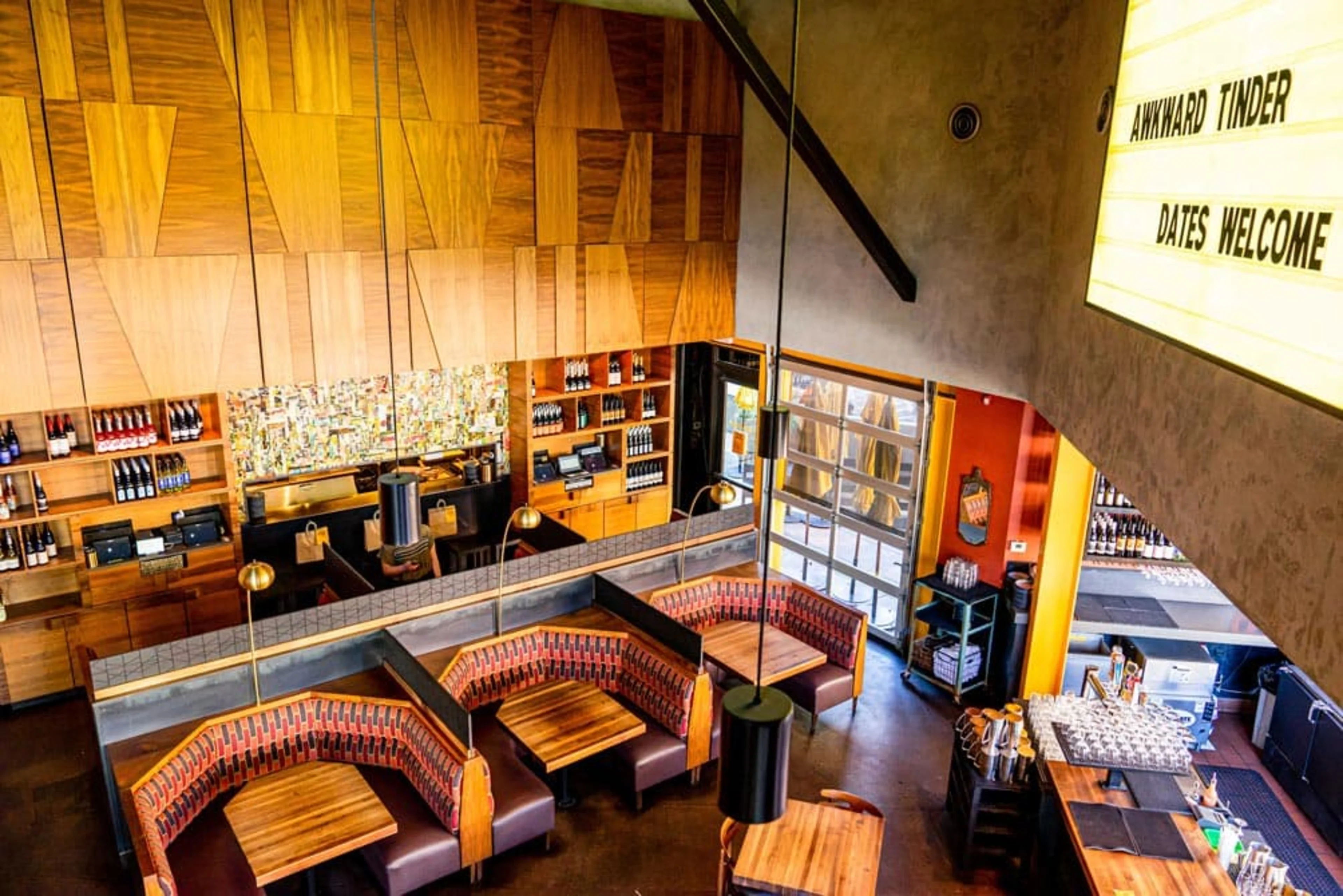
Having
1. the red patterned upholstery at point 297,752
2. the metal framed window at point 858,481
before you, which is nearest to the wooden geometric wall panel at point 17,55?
the red patterned upholstery at point 297,752

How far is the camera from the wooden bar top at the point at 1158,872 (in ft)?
15.2

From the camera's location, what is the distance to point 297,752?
5.93m

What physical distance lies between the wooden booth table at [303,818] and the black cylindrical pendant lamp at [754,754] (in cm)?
282

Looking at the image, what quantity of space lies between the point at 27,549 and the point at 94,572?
1.69 feet

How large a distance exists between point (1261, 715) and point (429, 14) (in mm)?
8654

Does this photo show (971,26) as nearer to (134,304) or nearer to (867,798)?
(867,798)

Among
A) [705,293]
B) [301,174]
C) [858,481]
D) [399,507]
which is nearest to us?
[399,507]

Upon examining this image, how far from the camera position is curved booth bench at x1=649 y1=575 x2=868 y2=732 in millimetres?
7480

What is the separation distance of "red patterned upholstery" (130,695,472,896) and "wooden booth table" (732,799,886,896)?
1.82m

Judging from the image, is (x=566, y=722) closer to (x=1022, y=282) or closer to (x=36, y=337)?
(x=1022, y=282)

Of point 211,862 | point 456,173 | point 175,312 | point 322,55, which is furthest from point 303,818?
point 322,55

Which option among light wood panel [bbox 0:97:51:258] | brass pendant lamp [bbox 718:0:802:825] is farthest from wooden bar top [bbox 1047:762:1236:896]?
light wood panel [bbox 0:97:51:258]

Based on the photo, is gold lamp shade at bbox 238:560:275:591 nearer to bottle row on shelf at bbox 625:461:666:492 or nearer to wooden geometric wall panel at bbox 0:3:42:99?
wooden geometric wall panel at bbox 0:3:42:99

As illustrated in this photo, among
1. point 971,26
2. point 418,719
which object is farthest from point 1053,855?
point 971,26
